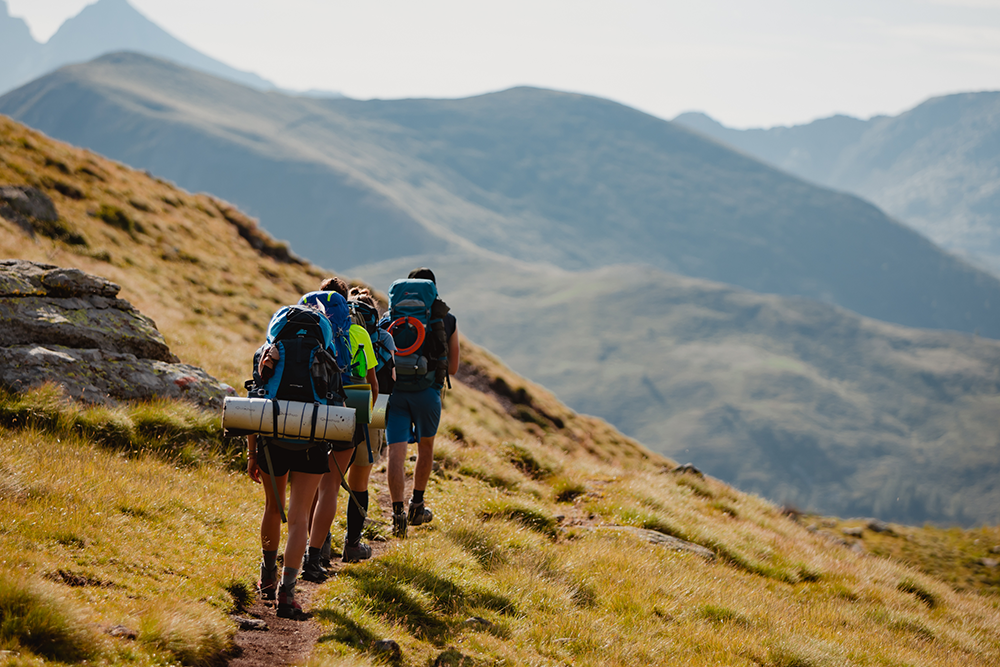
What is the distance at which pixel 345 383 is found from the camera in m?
6.48

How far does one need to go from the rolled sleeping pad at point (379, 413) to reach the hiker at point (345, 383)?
0.42m

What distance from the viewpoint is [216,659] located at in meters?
5.16

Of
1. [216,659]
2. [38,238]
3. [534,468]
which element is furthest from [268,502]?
[38,238]

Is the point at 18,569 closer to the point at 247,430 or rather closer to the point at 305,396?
the point at 247,430

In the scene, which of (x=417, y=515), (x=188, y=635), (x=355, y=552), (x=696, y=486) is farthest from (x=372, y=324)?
(x=696, y=486)

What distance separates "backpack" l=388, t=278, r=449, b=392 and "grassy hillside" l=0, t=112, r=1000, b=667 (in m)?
1.91

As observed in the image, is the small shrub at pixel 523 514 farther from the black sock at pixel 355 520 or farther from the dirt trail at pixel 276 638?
the dirt trail at pixel 276 638

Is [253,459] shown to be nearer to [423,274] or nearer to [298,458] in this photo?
[298,458]

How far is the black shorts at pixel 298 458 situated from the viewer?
5.88 meters

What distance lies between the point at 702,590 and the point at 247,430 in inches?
217

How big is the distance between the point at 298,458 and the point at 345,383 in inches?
34.4

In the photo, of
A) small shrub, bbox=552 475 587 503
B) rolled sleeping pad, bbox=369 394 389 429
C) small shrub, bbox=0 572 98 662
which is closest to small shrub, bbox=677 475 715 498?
small shrub, bbox=552 475 587 503

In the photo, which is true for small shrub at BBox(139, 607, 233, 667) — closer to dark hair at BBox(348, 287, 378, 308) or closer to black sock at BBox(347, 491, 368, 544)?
black sock at BBox(347, 491, 368, 544)

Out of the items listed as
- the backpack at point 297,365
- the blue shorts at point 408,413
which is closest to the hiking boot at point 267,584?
the backpack at point 297,365
